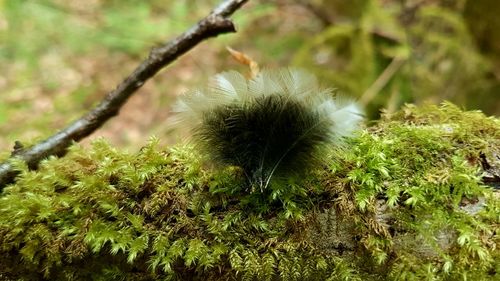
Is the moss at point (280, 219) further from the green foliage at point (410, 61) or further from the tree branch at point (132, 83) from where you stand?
the green foliage at point (410, 61)

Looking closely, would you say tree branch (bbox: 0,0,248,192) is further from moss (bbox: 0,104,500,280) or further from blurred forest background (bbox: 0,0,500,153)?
blurred forest background (bbox: 0,0,500,153)

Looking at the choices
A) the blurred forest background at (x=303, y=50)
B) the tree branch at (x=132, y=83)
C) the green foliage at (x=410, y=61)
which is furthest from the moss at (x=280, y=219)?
the green foliage at (x=410, y=61)

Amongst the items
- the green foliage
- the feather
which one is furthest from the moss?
the green foliage

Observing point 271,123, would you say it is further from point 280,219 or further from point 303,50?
point 303,50

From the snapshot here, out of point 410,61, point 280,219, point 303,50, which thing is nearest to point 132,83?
point 280,219

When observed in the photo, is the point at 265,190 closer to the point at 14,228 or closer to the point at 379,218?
the point at 379,218

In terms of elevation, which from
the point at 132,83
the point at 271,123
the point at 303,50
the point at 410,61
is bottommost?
the point at 410,61

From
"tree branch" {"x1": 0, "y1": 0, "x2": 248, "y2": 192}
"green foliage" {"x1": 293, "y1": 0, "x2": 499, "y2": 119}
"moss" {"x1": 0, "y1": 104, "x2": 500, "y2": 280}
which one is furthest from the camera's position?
"green foliage" {"x1": 293, "y1": 0, "x2": 499, "y2": 119}

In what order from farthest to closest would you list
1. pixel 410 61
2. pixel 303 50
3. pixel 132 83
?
pixel 303 50 → pixel 410 61 → pixel 132 83
